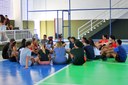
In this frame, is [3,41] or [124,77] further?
[3,41]

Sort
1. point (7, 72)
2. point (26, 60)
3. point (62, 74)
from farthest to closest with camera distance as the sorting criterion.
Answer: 1. point (26, 60)
2. point (7, 72)
3. point (62, 74)

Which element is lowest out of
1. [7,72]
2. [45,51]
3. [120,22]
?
[7,72]

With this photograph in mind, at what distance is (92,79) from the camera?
7645mm

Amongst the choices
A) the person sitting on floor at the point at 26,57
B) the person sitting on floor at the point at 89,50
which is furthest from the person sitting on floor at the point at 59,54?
the person sitting on floor at the point at 89,50

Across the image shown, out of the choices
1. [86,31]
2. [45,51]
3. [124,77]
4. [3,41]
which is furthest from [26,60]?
[86,31]

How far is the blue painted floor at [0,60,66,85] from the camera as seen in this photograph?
7.53 metres

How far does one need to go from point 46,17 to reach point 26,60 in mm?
14825

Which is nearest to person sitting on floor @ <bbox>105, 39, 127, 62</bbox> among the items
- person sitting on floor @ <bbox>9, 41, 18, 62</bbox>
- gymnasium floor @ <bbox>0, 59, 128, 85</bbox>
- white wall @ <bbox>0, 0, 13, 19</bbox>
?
gymnasium floor @ <bbox>0, 59, 128, 85</bbox>

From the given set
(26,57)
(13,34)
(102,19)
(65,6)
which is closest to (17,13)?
(13,34)

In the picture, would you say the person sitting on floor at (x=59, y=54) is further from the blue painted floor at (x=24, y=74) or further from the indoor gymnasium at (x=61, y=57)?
the blue painted floor at (x=24, y=74)

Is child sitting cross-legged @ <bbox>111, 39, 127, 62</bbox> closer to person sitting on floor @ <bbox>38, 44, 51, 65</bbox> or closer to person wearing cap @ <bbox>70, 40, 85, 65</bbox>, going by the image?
person wearing cap @ <bbox>70, 40, 85, 65</bbox>

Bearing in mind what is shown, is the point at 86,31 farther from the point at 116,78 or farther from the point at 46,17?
the point at 116,78

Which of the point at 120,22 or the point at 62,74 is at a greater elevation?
the point at 120,22

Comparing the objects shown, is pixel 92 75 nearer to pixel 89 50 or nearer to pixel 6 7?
pixel 89 50
